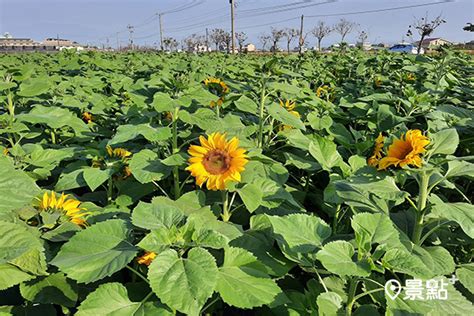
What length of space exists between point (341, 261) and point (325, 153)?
99 centimetres

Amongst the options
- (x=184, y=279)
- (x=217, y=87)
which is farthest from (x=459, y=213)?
(x=217, y=87)

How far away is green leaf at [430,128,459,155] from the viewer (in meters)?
1.70

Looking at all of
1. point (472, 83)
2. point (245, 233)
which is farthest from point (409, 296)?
point (472, 83)

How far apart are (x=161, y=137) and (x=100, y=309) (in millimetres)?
1032

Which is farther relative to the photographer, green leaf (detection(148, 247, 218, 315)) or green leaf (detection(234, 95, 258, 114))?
green leaf (detection(234, 95, 258, 114))

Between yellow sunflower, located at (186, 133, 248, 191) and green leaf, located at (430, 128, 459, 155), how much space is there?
0.79m

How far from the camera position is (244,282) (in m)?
1.25

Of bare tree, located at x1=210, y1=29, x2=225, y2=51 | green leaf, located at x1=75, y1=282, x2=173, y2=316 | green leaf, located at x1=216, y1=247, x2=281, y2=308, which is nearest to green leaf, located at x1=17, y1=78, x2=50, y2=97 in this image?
green leaf, located at x1=75, y1=282, x2=173, y2=316

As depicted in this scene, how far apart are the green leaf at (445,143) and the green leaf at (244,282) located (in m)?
0.92

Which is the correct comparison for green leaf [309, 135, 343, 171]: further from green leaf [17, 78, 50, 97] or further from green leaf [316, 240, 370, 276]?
green leaf [17, 78, 50, 97]

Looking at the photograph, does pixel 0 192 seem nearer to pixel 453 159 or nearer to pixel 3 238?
pixel 3 238

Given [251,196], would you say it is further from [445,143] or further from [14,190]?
[14,190]

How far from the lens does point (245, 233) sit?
63.6 inches

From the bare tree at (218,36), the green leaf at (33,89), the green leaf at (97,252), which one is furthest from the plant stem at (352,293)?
the bare tree at (218,36)
